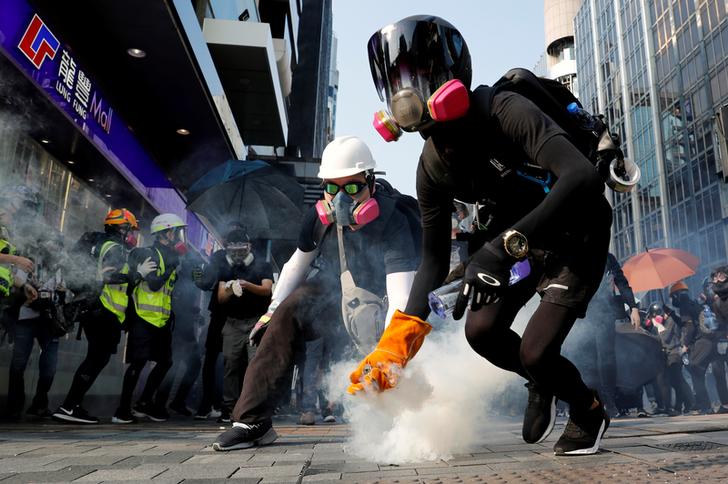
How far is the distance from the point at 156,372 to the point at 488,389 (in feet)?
12.1

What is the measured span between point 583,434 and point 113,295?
4.21 m

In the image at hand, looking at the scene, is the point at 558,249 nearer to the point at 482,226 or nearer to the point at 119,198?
the point at 482,226

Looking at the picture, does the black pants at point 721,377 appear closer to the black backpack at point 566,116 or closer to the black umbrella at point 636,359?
the black umbrella at point 636,359

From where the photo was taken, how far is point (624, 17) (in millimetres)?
41000

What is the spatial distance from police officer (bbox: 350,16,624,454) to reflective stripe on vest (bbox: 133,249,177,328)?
12.3 feet

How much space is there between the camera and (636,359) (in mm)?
6426

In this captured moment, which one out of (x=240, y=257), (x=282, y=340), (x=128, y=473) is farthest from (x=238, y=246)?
(x=128, y=473)

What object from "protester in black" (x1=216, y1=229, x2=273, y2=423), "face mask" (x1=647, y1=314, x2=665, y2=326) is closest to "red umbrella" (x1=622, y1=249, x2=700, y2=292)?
"face mask" (x1=647, y1=314, x2=665, y2=326)

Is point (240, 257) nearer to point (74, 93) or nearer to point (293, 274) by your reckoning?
point (293, 274)

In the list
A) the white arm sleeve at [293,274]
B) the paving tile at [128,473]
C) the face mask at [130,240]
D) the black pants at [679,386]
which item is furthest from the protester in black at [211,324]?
the black pants at [679,386]

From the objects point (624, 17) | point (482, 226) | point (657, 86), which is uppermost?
point (624, 17)

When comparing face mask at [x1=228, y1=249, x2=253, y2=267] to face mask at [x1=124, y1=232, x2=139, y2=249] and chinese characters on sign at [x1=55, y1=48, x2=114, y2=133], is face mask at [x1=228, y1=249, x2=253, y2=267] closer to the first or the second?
face mask at [x1=124, y1=232, x2=139, y2=249]

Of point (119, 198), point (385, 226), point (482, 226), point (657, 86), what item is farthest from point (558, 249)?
point (657, 86)

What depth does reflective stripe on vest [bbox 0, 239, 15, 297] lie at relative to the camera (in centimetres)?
461
